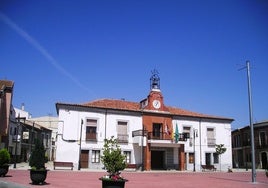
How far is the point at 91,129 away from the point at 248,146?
100.0ft

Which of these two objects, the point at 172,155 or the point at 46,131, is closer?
the point at 172,155

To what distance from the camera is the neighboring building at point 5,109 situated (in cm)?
3678

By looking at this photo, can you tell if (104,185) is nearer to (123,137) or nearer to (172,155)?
(123,137)

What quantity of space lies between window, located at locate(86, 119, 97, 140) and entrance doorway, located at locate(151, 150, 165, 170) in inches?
277

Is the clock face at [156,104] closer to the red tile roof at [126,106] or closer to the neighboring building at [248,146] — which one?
the red tile roof at [126,106]

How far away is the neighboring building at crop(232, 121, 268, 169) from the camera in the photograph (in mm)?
46781

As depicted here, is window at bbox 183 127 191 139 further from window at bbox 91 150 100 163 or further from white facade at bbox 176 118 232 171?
window at bbox 91 150 100 163

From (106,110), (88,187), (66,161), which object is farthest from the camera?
(106,110)

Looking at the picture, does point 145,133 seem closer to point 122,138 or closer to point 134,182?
point 122,138

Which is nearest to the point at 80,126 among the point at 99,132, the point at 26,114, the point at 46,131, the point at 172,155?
the point at 99,132

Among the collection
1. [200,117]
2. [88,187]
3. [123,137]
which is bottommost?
[88,187]

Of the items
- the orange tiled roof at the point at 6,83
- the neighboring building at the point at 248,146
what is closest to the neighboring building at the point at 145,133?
the neighboring building at the point at 248,146

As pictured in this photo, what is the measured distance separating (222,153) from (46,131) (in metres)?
35.9

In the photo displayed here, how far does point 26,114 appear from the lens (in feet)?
205
